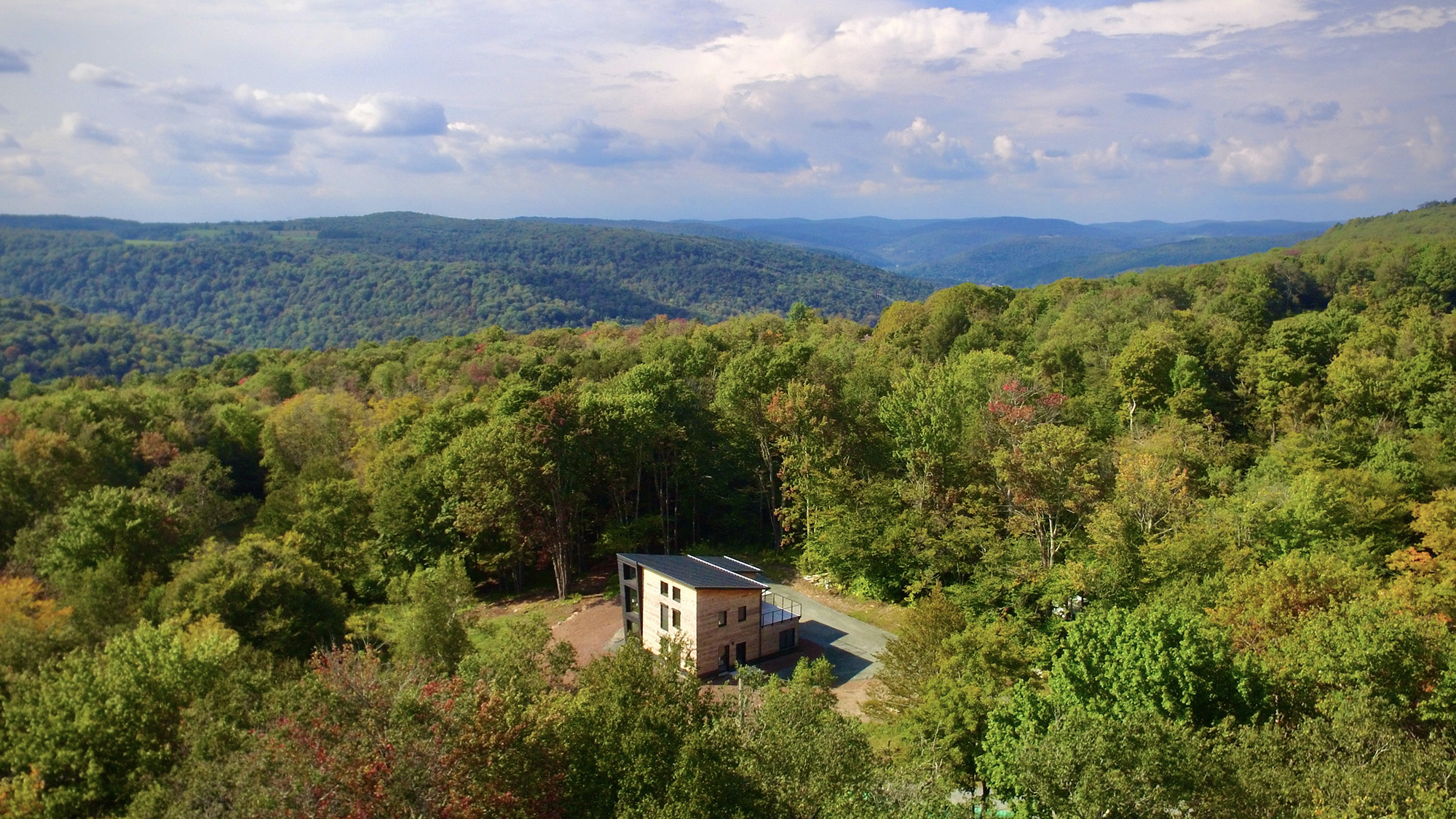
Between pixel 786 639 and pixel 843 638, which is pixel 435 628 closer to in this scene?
pixel 786 639

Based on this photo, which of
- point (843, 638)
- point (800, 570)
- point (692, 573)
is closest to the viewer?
point (692, 573)

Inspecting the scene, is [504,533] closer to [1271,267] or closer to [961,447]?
[961,447]

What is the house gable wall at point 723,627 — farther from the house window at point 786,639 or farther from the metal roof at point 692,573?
the house window at point 786,639

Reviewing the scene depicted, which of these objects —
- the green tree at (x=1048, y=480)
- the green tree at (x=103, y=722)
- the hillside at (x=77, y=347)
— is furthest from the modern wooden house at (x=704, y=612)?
the hillside at (x=77, y=347)

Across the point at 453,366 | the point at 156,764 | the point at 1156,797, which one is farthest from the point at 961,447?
the point at 453,366

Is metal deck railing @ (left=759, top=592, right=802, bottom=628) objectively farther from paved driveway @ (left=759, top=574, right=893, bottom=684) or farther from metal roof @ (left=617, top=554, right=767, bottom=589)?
metal roof @ (left=617, top=554, right=767, bottom=589)

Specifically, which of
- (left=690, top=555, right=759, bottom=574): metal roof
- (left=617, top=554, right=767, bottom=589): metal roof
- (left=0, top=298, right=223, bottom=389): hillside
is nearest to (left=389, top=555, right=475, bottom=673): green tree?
(left=617, top=554, right=767, bottom=589): metal roof

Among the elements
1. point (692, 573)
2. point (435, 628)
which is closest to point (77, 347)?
point (435, 628)
